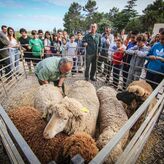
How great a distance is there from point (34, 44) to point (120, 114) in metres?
4.70

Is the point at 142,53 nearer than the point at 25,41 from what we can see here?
Yes

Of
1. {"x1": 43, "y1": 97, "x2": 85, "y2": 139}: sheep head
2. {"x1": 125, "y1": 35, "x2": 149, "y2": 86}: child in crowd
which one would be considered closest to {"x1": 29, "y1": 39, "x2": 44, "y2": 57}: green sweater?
{"x1": 125, "y1": 35, "x2": 149, "y2": 86}: child in crowd

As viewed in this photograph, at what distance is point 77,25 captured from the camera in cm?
5547

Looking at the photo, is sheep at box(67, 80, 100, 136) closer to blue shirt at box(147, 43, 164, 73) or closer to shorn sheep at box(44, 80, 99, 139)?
shorn sheep at box(44, 80, 99, 139)

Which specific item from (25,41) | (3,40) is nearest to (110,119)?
(3,40)

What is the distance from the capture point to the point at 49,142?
76.9 inches

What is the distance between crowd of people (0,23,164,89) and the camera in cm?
367

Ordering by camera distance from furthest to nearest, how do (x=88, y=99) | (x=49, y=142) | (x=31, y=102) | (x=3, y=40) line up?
(x=3, y=40) → (x=31, y=102) → (x=88, y=99) → (x=49, y=142)

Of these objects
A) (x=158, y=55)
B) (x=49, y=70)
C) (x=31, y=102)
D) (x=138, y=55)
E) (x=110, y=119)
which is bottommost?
(x=31, y=102)

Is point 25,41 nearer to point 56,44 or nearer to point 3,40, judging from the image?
point 3,40

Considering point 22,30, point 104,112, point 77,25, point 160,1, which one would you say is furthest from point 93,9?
point 104,112

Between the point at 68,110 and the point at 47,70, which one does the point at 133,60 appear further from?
the point at 68,110

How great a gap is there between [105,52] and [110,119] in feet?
13.3

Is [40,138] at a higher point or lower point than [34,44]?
lower
